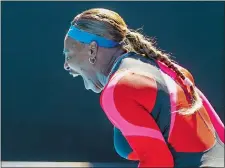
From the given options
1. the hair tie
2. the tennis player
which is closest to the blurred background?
the tennis player

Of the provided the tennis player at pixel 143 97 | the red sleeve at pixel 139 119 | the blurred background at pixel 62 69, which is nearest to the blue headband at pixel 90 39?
the tennis player at pixel 143 97

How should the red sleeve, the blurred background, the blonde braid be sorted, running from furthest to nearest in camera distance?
the blurred background → the blonde braid → the red sleeve

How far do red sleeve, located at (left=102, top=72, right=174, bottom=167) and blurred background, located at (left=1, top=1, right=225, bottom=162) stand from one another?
3.83m

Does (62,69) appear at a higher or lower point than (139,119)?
lower

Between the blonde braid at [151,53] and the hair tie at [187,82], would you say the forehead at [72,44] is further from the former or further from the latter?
the hair tie at [187,82]

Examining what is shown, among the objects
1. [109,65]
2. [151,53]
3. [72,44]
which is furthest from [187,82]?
[72,44]

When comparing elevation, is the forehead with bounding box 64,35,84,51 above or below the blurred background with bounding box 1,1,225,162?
above

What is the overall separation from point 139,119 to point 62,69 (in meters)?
3.92

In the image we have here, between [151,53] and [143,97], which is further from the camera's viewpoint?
[151,53]

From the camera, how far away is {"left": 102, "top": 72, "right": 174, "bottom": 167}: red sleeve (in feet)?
5.14

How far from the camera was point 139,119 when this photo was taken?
1.58 metres

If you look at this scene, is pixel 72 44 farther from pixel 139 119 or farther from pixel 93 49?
pixel 139 119

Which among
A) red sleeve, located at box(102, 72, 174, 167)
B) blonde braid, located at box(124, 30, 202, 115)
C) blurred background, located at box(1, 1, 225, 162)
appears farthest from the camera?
blurred background, located at box(1, 1, 225, 162)

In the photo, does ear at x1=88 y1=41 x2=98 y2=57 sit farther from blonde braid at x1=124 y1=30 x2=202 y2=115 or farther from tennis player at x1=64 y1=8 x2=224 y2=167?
blonde braid at x1=124 y1=30 x2=202 y2=115
